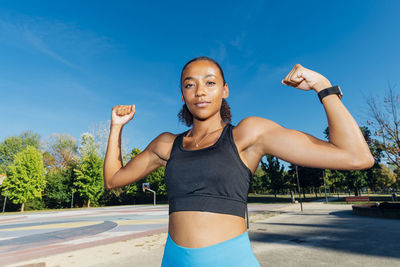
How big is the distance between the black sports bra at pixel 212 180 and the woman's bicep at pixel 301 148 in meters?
0.17

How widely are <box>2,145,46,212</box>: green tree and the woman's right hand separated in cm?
3987

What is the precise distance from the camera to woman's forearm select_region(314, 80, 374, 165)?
983 millimetres

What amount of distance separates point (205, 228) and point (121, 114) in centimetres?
115

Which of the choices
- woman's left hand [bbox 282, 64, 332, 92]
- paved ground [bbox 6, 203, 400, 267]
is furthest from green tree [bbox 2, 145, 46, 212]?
woman's left hand [bbox 282, 64, 332, 92]

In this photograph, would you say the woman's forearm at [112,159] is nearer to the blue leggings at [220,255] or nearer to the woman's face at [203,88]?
the woman's face at [203,88]

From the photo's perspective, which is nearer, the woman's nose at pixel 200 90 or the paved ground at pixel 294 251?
the woman's nose at pixel 200 90

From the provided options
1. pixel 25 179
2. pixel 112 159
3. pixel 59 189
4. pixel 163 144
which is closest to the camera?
pixel 163 144

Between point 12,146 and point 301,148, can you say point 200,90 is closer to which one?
point 301,148

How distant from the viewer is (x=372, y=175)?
117 ft

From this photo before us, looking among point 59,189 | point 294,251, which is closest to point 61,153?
point 59,189

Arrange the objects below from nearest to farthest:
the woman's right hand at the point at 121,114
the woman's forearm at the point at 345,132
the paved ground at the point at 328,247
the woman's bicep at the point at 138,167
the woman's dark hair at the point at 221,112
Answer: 1. the woman's forearm at the point at 345,132
2. the woman's dark hair at the point at 221,112
3. the woman's bicep at the point at 138,167
4. the woman's right hand at the point at 121,114
5. the paved ground at the point at 328,247

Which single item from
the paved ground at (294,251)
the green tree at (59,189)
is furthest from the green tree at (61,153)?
the paved ground at (294,251)

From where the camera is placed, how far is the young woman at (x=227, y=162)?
1.01 meters

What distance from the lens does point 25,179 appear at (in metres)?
33.1
